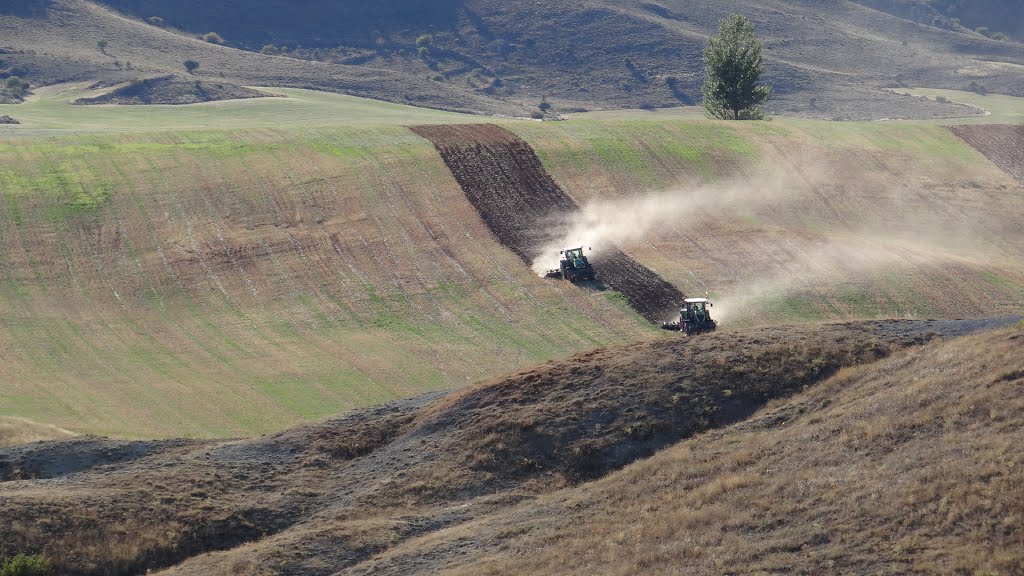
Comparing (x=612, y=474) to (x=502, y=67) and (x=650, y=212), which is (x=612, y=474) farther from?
(x=502, y=67)

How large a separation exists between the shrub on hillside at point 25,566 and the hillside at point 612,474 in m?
0.49

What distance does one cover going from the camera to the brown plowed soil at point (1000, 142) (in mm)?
85562

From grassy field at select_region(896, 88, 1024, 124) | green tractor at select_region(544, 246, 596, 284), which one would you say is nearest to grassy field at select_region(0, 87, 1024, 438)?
green tractor at select_region(544, 246, 596, 284)

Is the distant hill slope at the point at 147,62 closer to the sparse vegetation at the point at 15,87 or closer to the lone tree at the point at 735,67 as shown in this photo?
the sparse vegetation at the point at 15,87

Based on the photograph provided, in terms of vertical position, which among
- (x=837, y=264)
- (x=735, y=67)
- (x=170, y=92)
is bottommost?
(x=837, y=264)

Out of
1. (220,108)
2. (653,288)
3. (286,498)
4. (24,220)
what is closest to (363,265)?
(653,288)

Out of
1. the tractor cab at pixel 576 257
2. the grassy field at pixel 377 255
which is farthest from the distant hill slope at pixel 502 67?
the tractor cab at pixel 576 257

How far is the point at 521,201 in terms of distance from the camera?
72.9 meters

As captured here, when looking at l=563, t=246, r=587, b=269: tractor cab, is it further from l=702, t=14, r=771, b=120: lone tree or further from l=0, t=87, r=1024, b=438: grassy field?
l=702, t=14, r=771, b=120: lone tree

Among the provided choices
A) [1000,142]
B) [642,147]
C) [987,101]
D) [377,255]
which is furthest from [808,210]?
[987,101]

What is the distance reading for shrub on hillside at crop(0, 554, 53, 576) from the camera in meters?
24.8

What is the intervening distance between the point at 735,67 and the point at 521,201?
40.5 metres

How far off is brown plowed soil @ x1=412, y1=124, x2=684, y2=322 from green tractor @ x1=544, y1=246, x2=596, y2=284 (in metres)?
0.92

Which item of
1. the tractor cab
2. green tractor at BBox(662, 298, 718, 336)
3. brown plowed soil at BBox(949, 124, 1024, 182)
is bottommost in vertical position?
green tractor at BBox(662, 298, 718, 336)
